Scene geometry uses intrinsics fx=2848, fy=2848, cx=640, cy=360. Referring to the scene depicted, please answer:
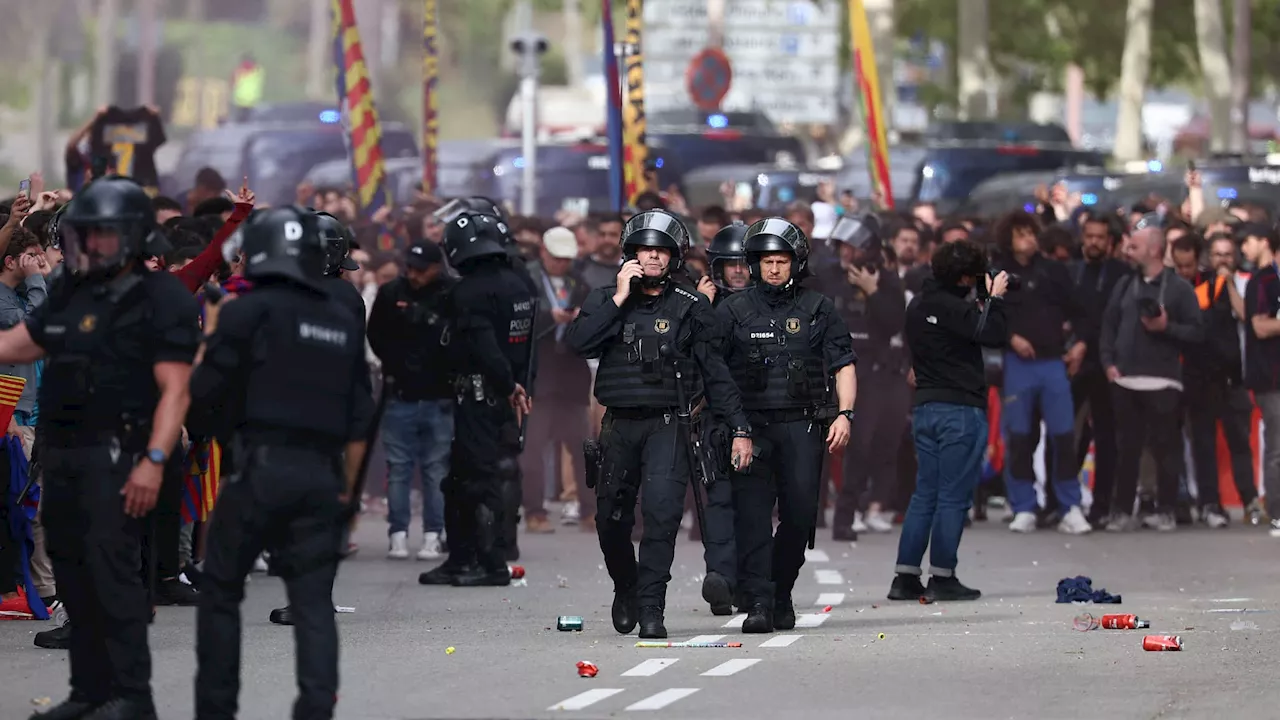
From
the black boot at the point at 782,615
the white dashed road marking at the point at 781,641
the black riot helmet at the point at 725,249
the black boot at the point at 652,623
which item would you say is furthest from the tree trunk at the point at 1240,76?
the black boot at the point at 652,623

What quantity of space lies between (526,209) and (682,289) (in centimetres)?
1569

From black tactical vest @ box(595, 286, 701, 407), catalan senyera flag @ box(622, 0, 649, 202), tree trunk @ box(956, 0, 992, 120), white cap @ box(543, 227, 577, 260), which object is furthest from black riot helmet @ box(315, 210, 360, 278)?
tree trunk @ box(956, 0, 992, 120)

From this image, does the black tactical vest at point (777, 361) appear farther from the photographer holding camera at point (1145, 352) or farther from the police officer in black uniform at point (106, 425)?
the photographer holding camera at point (1145, 352)

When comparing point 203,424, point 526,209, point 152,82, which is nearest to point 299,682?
point 203,424

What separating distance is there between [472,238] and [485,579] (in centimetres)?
186

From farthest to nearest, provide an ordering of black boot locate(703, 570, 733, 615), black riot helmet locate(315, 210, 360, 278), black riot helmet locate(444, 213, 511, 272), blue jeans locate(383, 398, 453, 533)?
blue jeans locate(383, 398, 453, 533), black riot helmet locate(444, 213, 511, 272), black riot helmet locate(315, 210, 360, 278), black boot locate(703, 570, 733, 615)

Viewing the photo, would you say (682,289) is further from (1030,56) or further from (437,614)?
(1030,56)

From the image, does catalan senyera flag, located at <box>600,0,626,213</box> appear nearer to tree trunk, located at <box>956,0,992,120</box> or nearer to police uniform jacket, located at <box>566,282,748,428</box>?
police uniform jacket, located at <box>566,282,748,428</box>

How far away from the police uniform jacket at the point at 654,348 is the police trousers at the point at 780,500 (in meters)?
0.39

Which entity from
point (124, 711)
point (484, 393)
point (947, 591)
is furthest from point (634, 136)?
point (124, 711)

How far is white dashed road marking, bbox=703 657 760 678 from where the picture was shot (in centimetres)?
1132

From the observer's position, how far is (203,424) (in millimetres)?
11406

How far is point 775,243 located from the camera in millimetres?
13133

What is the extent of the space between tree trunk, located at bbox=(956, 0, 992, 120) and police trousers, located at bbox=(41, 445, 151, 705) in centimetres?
4037
